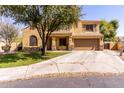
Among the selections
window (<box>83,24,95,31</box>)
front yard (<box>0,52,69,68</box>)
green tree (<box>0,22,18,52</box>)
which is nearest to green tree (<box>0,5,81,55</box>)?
front yard (<box>0,52,69,68</box>)

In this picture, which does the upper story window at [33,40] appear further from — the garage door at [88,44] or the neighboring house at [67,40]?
the garage door at [88,44]

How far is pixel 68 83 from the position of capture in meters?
10.9

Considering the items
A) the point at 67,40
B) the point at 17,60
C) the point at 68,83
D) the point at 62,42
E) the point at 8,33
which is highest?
the point at 8,33

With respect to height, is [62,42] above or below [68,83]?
above

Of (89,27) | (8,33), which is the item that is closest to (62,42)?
(89,27)

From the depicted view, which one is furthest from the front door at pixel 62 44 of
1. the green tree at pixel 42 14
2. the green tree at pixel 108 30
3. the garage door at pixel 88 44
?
the green tree at pixel 108 30

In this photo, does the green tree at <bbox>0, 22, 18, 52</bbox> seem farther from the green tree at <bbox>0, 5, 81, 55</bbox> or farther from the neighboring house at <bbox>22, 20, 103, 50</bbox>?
the green tree at <bbox>0, 5, 81, 55</bbox>

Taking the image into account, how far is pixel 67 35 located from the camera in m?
34.2

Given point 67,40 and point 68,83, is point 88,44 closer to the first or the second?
point 67,40

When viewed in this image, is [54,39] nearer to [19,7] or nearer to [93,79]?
[19,7]

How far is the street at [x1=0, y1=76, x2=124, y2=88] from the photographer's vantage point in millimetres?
10430
